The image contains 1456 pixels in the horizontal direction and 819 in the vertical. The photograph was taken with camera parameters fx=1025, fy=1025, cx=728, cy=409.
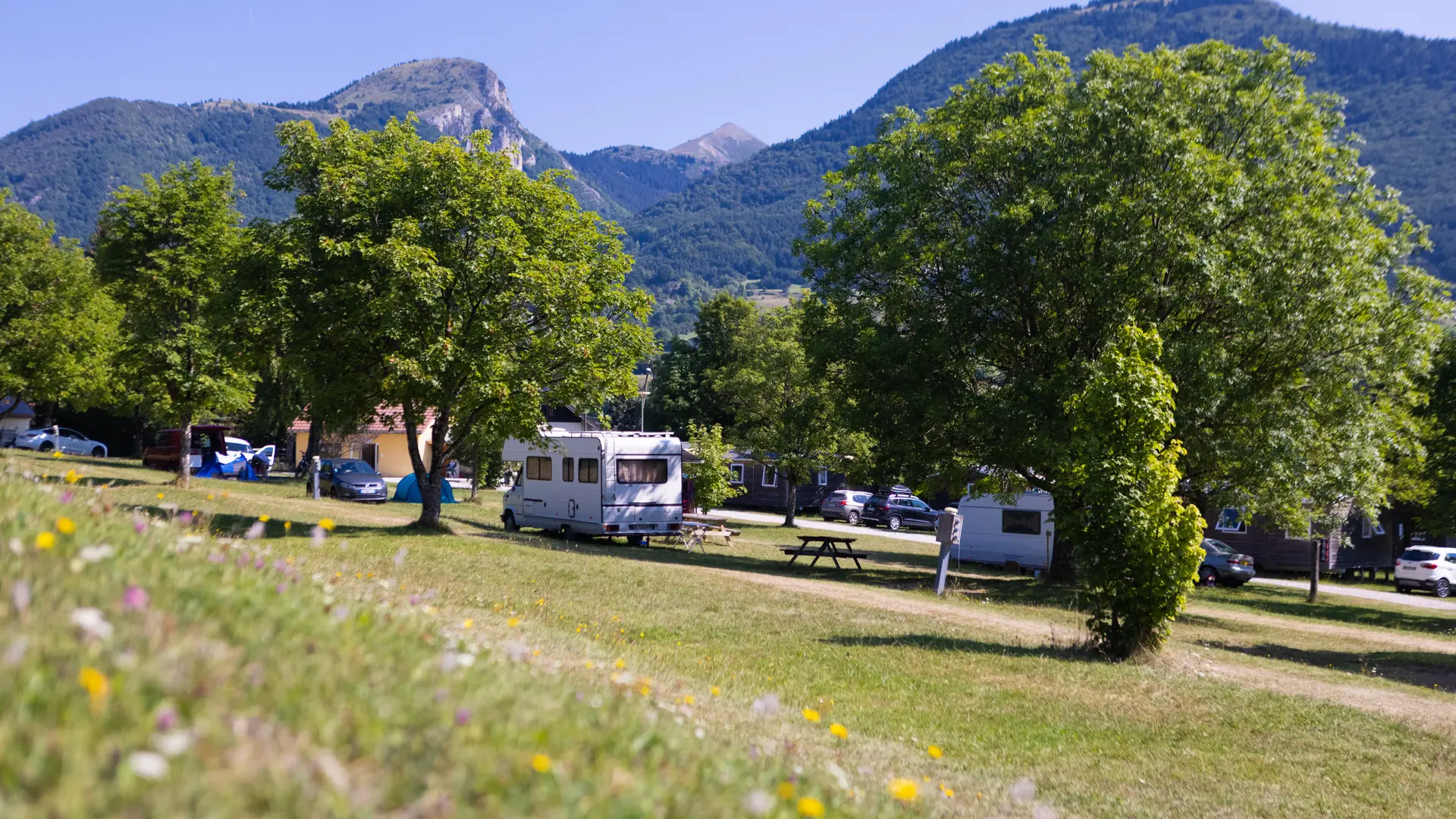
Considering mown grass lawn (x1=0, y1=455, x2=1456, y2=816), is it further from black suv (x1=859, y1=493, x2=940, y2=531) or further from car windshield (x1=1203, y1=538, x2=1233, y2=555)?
black suv (x1=859, y1=493, x2=940, y2=531)

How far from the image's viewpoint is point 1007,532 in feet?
102

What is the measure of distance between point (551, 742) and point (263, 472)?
180ft

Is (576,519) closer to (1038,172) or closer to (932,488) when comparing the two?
(932,488)

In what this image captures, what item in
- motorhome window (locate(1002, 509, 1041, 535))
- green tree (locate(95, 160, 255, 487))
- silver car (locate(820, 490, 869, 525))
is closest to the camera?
motorhome window (locate(1002, 509, 1041, 535))

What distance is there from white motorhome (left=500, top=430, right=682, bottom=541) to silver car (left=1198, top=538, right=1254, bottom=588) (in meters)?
16.6

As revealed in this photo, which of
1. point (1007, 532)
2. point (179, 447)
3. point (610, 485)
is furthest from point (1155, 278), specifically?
point (179, 447)

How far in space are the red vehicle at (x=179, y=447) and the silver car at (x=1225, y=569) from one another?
40358 mm

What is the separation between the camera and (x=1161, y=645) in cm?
1322

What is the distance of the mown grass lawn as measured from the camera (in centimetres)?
558

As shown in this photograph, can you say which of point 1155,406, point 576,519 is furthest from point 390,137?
point 1155,406

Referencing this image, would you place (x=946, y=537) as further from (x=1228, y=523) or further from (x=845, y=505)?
(x=845, y=505)

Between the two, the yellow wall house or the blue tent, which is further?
the yellow wall house

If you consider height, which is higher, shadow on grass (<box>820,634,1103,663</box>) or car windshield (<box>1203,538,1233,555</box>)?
car windshield (<box>1203,538,1233,555</box>)

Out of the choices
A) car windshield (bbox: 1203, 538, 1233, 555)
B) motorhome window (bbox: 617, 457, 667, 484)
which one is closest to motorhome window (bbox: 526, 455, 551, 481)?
motorhome window (bbox: 617, 457, 667, 484)
